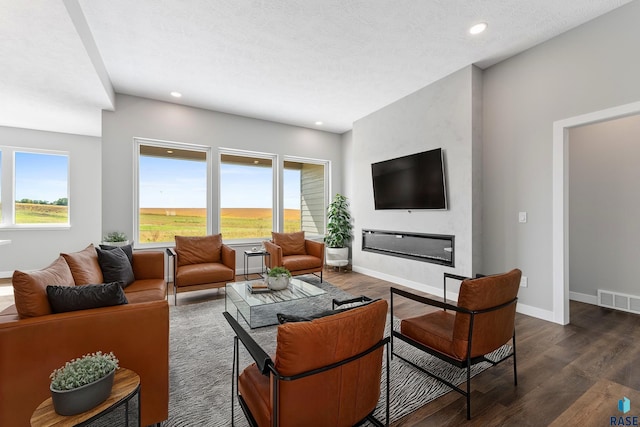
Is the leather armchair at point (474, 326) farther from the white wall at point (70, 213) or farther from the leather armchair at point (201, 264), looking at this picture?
the white wall at point (70, 213)

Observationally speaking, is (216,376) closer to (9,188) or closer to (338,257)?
(338,257)

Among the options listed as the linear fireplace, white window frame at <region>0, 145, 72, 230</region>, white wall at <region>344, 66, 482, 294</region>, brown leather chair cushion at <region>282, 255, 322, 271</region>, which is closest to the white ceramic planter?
white wall at <region>344, 66, 482, 294</region>

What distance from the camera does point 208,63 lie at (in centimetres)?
358

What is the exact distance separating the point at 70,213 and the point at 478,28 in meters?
7.62

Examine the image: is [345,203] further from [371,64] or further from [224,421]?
Answer: [224,421]

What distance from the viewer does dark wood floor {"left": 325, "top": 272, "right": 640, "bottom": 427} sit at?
168 centimetres

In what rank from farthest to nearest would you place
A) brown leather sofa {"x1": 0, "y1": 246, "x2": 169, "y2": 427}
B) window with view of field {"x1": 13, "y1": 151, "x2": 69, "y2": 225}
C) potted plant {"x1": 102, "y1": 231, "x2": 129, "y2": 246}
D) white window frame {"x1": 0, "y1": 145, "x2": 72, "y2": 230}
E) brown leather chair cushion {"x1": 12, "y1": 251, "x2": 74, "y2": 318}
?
window with view of field {"x1": 13, "y1": 151, "x2": 69, "y2": 225}
white window frame {"x1": 0, "y1": 145, "x2": 72, "y2": 230}
potted plant {"x1": 102, "y1": 231, "x2": 129, "y2": 246}
brown leather chair cushion {"x1": 12, "y1": 251, "x2": 74, "y2": 318}
brown leather sofa {"x1": 0, "y1": 246, "x2": 169, "y2": 427}

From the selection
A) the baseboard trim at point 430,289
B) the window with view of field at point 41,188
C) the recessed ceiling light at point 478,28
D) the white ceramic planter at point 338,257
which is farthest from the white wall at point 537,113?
the window with view of field at point 41,188

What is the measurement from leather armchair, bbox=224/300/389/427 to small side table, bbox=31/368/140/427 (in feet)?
1.77

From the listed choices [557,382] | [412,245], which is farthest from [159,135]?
[557,382]

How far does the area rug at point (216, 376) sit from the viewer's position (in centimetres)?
173

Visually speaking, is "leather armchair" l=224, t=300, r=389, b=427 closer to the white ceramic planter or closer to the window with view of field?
the white ceramic planter

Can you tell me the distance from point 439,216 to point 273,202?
11.0ft

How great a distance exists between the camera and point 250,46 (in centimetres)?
321
